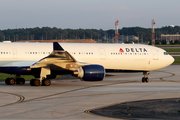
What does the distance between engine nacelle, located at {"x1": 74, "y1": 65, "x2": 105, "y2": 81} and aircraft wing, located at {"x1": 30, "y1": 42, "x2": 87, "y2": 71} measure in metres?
1.17

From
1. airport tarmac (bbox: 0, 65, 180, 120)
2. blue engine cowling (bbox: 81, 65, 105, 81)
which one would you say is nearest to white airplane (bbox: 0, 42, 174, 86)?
blue engine cowling (bbox: 81, 65, 105, 81)

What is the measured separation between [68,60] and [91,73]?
8.03 ft

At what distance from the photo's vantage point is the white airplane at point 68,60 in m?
26.7

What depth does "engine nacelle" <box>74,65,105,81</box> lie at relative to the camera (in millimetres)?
26270

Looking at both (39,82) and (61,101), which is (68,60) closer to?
(39,82)

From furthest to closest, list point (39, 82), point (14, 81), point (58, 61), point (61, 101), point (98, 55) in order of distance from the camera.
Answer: point (98, 55) → point (14, 81) → point (39, 82) → point (58, 61) → point (61, 101)

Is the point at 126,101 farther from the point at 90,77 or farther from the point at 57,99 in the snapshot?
the point at 90,77

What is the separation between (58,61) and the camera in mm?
27188

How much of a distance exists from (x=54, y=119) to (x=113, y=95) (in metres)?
8.36

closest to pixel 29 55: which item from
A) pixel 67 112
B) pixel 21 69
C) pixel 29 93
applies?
pixel 21 69

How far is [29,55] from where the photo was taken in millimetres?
27656

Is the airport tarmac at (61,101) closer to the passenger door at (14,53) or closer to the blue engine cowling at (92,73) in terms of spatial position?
the blue engine cowling at (92,73)

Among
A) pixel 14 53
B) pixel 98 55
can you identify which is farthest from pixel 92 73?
pixel 14 53

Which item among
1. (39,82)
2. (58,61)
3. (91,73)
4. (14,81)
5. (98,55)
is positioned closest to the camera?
(91,73)
